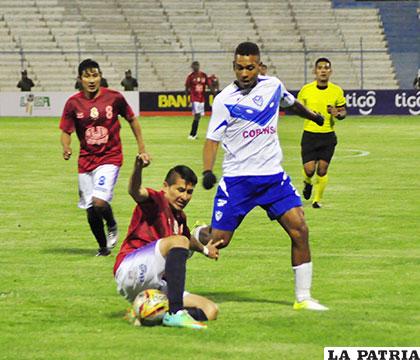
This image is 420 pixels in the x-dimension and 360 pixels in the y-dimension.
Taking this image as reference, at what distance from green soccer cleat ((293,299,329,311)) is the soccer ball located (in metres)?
1.31

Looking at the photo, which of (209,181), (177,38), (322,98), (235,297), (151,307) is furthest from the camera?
(177,38)

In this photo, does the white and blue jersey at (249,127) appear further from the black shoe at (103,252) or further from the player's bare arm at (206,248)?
the black shoe at (103,252)

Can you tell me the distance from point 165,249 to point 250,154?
1412 mm

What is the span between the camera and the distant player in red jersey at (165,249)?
378 inches

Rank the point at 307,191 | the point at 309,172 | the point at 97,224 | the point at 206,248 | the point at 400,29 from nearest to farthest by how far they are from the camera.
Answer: the point at 206,248 → the point at 97,224 → the point at 309,172 → the point at 307,191 → the point at 400,29

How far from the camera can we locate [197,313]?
989 centimetres

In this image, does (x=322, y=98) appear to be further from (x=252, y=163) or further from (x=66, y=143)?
(x=252, y=163)

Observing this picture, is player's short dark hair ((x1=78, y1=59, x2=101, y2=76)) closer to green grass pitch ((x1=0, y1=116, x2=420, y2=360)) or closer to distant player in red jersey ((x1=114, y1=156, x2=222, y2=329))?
green grass pitch ((x1=0, y1=116, x2=420, y2=360))

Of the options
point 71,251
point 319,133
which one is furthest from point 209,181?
point 319,133

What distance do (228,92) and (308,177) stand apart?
9.79 meters

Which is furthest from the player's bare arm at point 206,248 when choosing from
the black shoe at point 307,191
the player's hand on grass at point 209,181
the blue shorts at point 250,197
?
the black shoe at point 307,191

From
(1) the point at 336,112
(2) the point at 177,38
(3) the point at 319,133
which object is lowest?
(3) the point at 319,133

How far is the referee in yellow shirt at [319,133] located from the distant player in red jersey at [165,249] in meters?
9.72

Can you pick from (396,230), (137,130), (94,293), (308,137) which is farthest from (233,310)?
(308,137)
